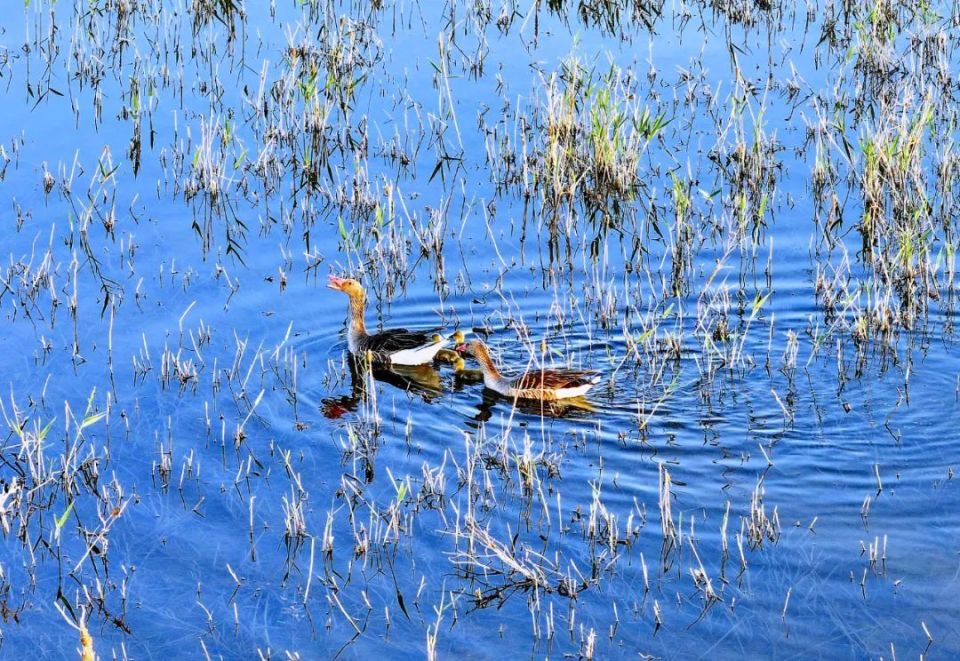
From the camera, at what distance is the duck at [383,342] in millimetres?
11102

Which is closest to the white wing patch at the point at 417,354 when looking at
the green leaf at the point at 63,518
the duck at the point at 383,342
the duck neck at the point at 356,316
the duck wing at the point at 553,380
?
the duck at the point at 383,342

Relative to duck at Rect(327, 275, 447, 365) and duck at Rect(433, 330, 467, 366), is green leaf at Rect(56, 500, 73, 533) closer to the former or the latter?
duck at Rect(327, 275, 447, 365)

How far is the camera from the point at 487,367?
10.7 metres

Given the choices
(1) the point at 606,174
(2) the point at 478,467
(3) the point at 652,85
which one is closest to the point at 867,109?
(3) the point at 652,85

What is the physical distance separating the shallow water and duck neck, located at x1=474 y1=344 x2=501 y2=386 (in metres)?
0.13

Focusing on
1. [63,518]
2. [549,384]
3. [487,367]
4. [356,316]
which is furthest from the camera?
[356,316]

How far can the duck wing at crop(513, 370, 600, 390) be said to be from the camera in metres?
10.1

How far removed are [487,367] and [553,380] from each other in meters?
0.74

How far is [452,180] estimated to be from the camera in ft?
46.0

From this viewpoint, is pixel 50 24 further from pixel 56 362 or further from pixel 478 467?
pixel 478 467

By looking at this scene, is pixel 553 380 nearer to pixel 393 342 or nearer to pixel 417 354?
pixel 417 354

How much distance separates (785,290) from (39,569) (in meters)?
6.45

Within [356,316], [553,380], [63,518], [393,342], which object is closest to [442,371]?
[393,342]

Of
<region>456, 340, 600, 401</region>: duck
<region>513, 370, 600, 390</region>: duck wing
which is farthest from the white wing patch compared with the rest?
<region>513, 370, 600, 390</region>: duck wing
